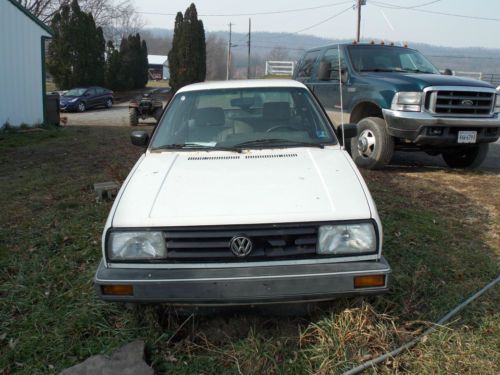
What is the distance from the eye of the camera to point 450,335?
282cm

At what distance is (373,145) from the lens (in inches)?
299

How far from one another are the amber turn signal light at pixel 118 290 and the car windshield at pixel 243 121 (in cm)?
140

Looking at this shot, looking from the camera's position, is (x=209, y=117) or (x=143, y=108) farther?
(x=143, y=108)

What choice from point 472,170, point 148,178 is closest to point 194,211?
point 148,178

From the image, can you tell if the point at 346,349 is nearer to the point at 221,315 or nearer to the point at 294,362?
the point at 294,362

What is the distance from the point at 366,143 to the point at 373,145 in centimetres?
15

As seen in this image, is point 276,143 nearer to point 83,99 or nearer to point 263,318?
point 263,318

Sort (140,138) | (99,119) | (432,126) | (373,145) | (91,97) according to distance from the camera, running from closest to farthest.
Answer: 1. (140,138)
2. (432,126)
3. (373,145)
4. (99,119)
5. (91,97)

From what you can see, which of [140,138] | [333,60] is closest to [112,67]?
[333,60]

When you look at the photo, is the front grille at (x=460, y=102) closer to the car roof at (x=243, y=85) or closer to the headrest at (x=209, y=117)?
the car roof at (x=243, y=85)

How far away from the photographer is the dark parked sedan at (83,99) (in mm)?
25469

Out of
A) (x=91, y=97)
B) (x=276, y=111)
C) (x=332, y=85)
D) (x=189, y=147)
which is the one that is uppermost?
(x=332, y=85)

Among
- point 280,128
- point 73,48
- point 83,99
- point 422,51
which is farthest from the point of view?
point 73,48

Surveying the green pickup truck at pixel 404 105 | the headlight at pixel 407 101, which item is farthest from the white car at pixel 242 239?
the headlight at pixel 407 101
